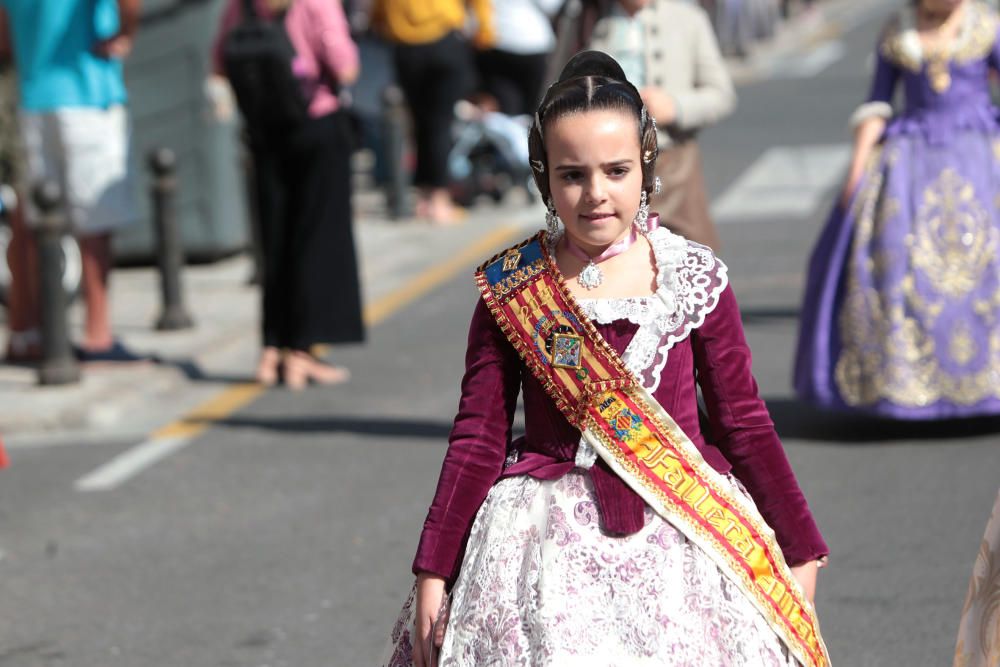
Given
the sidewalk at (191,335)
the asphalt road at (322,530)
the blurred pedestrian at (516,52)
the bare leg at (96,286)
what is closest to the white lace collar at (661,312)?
the asphalt road at (322,530)

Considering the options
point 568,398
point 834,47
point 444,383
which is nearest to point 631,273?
point 568,398

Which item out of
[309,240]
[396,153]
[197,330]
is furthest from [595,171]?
[396,153]

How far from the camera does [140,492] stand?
7734 millimetres

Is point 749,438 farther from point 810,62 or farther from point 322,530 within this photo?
point 810,62

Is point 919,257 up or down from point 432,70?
down

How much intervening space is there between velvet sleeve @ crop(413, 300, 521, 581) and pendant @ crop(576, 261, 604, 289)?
0.17 metres

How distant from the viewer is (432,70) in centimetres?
1514

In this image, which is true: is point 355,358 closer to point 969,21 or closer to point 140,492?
point 140,492

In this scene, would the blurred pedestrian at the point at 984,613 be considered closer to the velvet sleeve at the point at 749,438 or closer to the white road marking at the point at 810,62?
the velvet sleeve at the point at 749,438

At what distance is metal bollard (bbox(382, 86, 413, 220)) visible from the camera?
50.7 feet

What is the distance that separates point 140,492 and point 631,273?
4530 millimetres

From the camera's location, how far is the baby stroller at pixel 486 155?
15867mm

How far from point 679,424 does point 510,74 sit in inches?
515

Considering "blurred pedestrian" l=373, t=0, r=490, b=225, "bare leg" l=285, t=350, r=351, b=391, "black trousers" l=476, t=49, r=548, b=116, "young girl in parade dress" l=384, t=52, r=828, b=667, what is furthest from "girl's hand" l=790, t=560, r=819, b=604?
"black trousers" l=476, t=49, r=548, b=116
